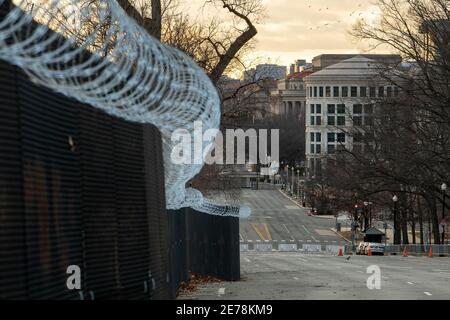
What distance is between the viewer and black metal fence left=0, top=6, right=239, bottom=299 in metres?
8.28

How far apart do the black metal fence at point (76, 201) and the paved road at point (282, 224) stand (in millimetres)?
77140

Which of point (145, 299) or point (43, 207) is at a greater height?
point (43, 207)

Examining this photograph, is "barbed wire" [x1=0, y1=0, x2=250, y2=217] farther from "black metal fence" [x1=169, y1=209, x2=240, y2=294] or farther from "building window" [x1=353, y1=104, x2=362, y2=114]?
"building window" [x1=353, y1=104, x2=362, y2=114]

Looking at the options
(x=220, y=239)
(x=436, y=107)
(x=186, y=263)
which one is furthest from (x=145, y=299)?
(x=436, y=107)

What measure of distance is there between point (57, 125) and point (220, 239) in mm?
15315

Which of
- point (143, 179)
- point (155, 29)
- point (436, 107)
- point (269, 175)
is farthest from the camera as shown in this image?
point (269, 175)

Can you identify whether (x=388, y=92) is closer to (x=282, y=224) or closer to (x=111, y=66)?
(x=282, y=224)

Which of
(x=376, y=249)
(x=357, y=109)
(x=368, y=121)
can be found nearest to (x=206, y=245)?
(x=376, y=249)

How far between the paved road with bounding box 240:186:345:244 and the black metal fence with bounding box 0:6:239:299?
253 ft

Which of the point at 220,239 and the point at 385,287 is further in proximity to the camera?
the point at 220,239

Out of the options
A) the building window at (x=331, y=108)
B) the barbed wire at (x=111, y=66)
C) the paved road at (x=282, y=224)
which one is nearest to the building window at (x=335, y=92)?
the building window at (x=331, y=108)

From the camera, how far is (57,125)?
9656 mm

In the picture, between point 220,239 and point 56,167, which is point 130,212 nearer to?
point 56,167

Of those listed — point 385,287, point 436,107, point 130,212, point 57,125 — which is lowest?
point 385,287
